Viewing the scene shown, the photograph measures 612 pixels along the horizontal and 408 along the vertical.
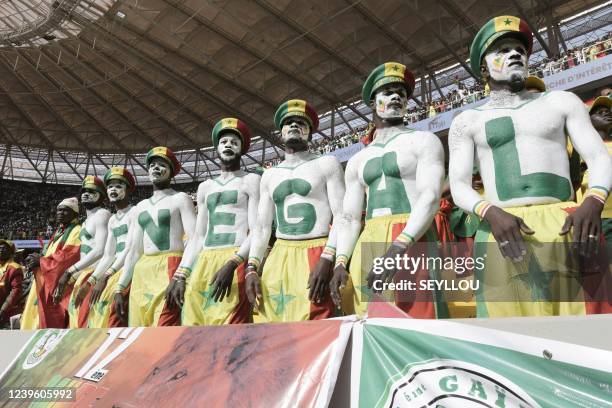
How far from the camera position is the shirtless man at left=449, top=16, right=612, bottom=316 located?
1.97 metres

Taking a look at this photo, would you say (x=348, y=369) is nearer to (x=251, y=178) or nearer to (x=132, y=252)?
(x=251, y=178)

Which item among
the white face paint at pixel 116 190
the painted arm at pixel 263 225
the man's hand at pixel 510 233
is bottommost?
the man's hand at pixel 510 233

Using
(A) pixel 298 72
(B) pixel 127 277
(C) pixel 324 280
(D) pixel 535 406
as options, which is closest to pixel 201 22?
(A) pixel 298 72

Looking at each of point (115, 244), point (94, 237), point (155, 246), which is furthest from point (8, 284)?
point (155, 246)

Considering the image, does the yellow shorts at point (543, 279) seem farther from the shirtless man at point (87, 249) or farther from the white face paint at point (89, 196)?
the white face paint at point (89, 196)

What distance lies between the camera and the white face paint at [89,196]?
562cm

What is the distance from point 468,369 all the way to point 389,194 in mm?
1432

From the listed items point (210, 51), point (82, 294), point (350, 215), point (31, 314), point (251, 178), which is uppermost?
point (210, 51)

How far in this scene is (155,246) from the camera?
4105 mm

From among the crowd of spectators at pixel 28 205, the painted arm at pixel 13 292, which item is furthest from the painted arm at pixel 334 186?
the crowd of spectators at pixel 28 205

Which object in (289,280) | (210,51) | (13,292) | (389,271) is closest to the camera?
(389,271)

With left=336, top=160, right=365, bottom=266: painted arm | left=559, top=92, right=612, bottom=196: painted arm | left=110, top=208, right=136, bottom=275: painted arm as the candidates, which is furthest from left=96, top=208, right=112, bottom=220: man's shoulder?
left=559, top=92, right=612, bottom=196: painted arm

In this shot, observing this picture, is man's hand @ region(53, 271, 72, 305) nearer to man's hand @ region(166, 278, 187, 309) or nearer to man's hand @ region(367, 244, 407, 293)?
man's hand @ region(166, 278, 187, 309)

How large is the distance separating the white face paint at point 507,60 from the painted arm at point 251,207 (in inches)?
68.8
